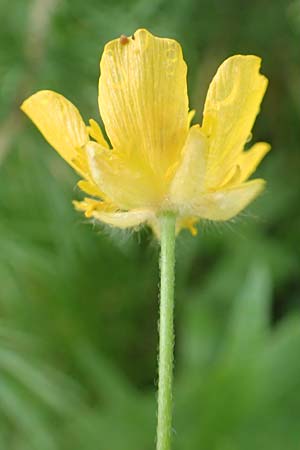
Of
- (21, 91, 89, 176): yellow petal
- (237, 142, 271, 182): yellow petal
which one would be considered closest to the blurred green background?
(237, 142, 271, 182): yellow petal

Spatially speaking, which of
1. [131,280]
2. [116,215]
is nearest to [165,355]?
[116,215]

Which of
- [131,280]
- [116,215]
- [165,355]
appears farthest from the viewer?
[131,280]

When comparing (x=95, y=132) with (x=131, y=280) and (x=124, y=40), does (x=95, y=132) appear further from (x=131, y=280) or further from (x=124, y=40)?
(x=131, y=280)

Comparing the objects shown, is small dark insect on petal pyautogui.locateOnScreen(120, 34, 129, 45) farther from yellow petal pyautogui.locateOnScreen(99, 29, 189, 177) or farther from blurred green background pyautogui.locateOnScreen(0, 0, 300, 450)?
blurred green background pyautogui.locateOnScreen(0, 0, 300, 450)

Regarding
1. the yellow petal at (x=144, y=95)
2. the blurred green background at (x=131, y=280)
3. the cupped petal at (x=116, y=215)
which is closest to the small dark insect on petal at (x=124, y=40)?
the yellow petal at (x=144, y=95)

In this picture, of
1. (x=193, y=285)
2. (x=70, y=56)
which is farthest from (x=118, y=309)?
(x=70, y=56)

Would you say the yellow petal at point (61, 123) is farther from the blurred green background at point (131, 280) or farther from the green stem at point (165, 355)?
the blurred green background at point (131, 280)

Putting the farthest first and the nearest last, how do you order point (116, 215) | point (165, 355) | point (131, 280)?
point (131, 280) → point (116, 215) → point (165, 355)
